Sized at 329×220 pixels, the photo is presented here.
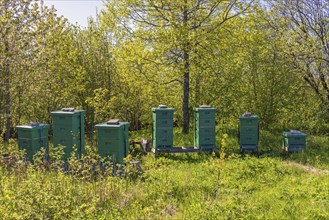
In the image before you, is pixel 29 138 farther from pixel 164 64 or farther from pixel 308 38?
pixel 308 38

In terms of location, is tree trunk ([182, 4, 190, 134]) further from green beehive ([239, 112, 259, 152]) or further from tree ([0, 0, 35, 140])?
tree ([0, 0, 35, 140])

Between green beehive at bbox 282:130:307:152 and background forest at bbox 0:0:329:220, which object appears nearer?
background forest at bbox 0:0:329:220

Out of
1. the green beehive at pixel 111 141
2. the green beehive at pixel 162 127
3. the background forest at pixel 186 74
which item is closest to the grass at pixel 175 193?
the background forest at pixel 186 74

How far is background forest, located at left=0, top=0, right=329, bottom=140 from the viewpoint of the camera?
11.4m

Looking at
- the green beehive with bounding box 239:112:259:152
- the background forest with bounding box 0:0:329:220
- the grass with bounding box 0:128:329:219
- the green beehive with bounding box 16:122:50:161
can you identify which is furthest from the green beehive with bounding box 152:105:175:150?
the green beehive with bounding box 16:122:50:161

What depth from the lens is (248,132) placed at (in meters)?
10.3

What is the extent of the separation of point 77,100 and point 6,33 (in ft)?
12.2

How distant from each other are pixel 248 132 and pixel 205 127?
1.47 meters

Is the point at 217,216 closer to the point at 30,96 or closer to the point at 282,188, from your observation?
the point at 282,188

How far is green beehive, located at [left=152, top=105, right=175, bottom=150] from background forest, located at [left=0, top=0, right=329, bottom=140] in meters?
2.78

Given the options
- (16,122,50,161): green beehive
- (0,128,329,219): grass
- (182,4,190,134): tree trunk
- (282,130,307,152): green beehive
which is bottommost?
(0,128,329,219): grass

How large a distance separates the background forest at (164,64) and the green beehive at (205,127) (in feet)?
9.03

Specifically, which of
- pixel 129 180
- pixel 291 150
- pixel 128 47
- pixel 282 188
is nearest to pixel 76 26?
pixel 128 47

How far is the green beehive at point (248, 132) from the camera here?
10148 millimetres
